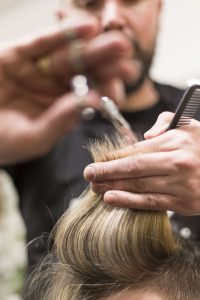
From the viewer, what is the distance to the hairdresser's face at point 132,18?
0.63 m

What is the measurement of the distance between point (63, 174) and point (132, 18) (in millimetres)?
225

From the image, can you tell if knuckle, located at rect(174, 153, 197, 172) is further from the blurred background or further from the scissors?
the blurred background

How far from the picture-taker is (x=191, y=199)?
1.74ft

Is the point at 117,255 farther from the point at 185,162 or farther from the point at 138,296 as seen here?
the point at 185,162

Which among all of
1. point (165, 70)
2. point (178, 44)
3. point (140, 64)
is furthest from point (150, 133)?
point (178, 44)

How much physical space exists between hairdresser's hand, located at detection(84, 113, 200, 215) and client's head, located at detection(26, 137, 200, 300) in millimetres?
34

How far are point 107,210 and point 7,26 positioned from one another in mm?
1211

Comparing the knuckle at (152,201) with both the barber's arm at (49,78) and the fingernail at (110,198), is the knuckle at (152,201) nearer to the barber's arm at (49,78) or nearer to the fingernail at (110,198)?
the fingernail at (110,198)

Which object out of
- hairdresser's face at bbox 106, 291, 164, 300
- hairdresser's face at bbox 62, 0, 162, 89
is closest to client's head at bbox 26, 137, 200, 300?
hairdresser's face at bbox 106, 291, 164, 300

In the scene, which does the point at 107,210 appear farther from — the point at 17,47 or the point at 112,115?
the point at 17,47

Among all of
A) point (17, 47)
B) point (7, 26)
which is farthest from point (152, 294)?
point (7, 26)

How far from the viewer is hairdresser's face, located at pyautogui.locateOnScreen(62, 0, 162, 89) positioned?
24.7 inches

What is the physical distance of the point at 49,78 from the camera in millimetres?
669

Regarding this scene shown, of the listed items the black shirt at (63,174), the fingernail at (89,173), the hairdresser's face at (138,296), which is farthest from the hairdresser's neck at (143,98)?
the hairdresser's face at (138,296)
